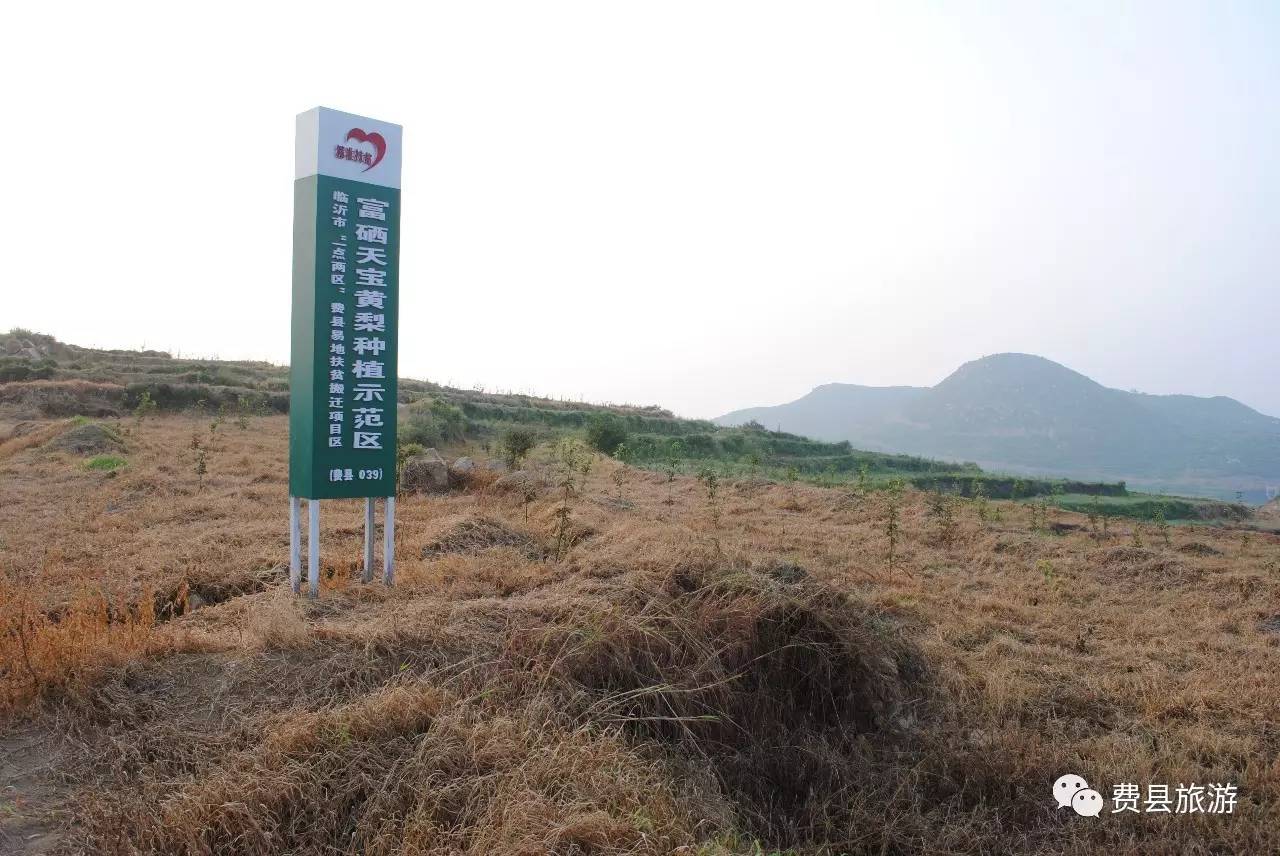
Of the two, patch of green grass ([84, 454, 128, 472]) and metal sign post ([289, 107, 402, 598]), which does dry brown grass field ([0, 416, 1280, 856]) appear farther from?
patch of green grass ([84, 454, 128, 472])

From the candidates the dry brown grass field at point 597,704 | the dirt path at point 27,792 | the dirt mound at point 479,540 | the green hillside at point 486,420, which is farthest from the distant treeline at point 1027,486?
the dirt path at point 27,792

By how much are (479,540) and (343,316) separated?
2.71 metres

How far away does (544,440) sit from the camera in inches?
977

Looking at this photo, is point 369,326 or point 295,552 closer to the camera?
point 295,552

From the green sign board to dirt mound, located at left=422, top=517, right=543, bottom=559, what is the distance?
1435 mm

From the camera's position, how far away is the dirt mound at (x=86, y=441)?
14.0m

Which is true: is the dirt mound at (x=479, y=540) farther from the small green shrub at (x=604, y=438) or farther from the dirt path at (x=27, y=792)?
the small green shrub at (x=604, y=438)

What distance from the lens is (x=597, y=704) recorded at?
12.8ft

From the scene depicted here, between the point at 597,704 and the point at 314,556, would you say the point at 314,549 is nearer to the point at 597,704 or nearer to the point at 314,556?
the point at 314,556

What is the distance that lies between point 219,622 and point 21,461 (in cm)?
1075

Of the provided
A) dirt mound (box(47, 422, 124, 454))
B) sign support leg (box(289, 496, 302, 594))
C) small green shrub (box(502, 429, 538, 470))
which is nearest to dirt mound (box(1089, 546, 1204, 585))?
sign support leg (box(289, 496, 302, 594))

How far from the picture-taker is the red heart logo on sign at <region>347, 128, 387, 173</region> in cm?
592

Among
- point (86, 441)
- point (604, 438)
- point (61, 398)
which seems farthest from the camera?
point (604, 438)

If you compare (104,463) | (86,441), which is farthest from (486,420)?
(104,463)
